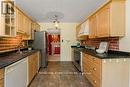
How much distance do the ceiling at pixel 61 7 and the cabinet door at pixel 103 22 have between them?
1912 mm

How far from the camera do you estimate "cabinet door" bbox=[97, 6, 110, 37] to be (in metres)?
3.86

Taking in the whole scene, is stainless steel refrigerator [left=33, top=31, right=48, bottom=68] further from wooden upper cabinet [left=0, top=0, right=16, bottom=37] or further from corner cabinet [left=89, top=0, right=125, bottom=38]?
corner cabinet [left=89, top=0, right=125, bottom=38]

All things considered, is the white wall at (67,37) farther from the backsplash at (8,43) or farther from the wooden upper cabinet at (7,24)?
the wooden upper cabinet at (7,24)

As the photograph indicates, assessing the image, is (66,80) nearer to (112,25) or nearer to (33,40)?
(112,25)

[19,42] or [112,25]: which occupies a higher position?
[112,25]

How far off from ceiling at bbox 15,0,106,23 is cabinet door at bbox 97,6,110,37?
191cm

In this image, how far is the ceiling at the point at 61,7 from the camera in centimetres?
646

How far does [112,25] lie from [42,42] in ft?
13.7

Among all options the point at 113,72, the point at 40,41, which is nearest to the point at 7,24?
the point at 113,72

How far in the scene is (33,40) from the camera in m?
7.38

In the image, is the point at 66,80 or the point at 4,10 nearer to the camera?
the point at 4,10

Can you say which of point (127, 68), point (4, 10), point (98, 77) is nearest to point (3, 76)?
point (4, 10)

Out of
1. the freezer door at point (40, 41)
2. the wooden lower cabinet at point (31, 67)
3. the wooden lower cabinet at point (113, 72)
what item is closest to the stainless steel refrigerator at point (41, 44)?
the freezer door at point (40, 41)

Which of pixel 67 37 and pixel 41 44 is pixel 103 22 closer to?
pixel 41 44
